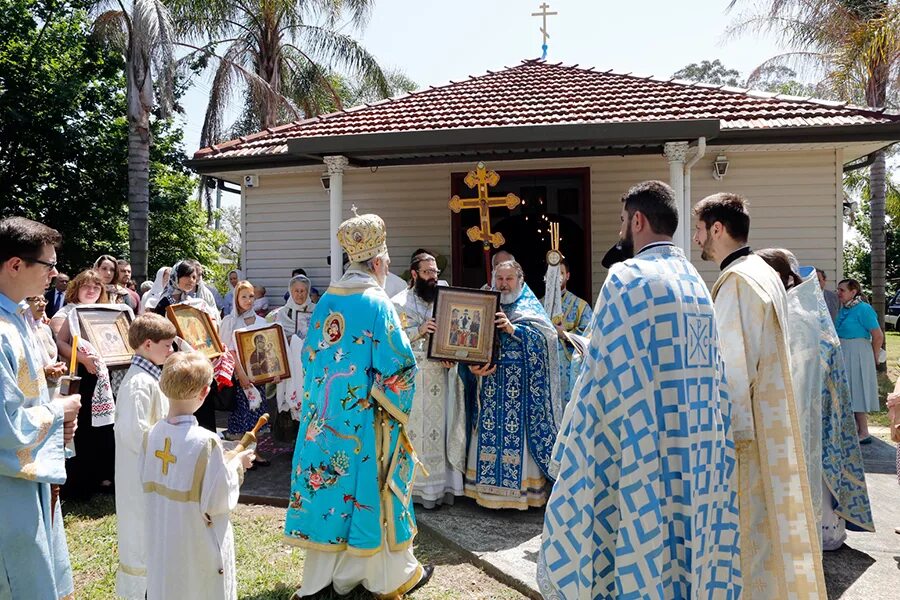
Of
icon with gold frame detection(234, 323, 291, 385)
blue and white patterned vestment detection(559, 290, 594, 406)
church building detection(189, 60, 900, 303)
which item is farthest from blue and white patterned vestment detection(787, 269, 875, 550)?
icon with gold frame detection(234, 323, 291, 385)

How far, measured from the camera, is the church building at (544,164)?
8.94 metres

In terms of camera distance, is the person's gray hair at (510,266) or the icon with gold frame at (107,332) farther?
the person's gray hair at (510,266)

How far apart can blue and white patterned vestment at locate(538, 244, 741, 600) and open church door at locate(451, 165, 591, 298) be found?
295 inches

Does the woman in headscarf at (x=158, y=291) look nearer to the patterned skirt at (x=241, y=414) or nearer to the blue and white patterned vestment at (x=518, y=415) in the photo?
the patterned skirt at (x=241, y=414)

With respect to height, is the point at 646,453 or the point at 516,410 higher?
the point at 646,453

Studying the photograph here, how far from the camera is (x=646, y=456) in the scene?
281 centimetres

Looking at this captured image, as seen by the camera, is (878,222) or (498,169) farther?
(878,222)

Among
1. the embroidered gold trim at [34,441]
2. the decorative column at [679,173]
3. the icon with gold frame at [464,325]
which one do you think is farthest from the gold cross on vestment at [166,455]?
the decorative column at [679,173]

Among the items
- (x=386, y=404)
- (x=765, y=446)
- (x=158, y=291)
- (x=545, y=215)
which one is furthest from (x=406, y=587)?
(x=545, y=215)

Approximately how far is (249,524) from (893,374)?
15981 mm

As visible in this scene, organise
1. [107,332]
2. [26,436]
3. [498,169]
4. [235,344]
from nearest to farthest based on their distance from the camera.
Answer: [26,436] → [107,332] → [235,344] → [498,169]

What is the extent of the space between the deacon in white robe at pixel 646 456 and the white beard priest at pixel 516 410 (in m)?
3.06

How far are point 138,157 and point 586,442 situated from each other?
15.2 metres

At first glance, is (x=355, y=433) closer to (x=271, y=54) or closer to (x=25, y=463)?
(x=25, y=463)
